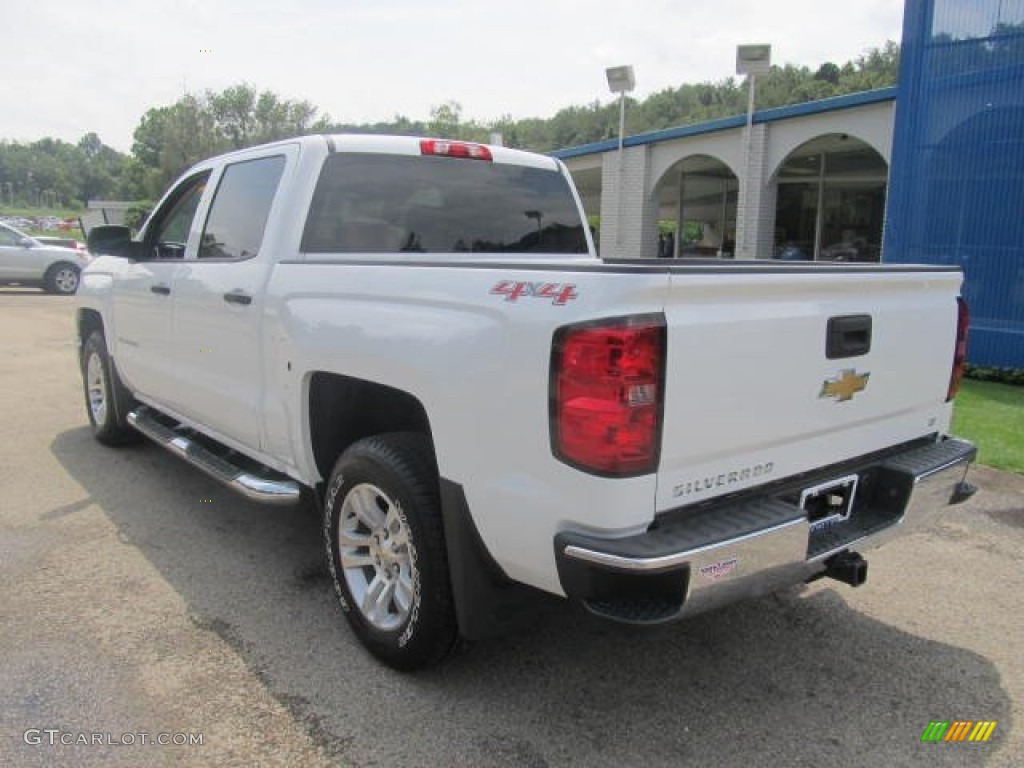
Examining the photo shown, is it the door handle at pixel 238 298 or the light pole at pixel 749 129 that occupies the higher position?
the light pole at pixel 749 129

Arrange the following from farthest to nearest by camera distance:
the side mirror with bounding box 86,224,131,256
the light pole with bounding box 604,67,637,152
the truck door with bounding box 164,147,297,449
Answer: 1. the light pole with bounding box 604,67,637,152
2. the side mirror with bounding box 86,224,131,256
3. the truck door with bounding box 164,147,297,449

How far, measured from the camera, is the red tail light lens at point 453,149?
14.1 ft

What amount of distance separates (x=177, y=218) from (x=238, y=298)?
1.63 m

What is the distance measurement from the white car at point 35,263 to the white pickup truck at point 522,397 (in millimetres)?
17714

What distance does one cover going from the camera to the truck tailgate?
2.44 metres

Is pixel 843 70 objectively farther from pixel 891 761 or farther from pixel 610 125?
pixel 891 761

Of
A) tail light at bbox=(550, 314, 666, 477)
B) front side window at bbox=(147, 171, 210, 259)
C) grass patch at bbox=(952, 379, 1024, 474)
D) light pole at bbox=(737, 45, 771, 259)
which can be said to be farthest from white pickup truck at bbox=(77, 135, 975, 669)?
light pole at bbox=(737, 45, 771, 259)

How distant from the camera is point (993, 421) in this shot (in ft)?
23.8

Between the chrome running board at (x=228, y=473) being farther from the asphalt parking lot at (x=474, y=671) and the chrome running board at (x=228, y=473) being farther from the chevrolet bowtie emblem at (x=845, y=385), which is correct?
the chevrolet bowtie emblem at (x=845, y=385)

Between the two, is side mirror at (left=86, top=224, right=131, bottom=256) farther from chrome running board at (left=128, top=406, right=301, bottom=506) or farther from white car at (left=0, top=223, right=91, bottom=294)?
white car at (left=0, top=223, right=91, bottom=294)

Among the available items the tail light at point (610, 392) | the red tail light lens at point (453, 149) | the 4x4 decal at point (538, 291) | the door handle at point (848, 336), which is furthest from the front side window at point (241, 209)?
the door handle at point (848, 336)

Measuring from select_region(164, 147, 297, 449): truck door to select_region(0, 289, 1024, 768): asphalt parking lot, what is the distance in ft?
2.46

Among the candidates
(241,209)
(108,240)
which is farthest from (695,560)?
(108,240)

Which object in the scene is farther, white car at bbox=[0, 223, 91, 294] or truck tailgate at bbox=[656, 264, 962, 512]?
white car at bbox=[0, 223, 91, 294]
